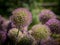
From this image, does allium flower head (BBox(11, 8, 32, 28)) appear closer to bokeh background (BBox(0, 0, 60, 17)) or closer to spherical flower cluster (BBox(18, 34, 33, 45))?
spherical flower cluster (BBox(18, 34, 33, 45))

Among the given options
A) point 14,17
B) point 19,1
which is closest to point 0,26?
point 14,17

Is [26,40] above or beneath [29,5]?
above

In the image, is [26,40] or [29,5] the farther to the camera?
[29,5]

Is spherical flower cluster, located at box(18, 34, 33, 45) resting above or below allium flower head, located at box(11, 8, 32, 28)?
below

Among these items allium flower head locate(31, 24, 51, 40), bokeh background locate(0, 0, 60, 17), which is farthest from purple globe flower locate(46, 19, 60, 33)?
bokeh background locate(0, 0, 60, 17)

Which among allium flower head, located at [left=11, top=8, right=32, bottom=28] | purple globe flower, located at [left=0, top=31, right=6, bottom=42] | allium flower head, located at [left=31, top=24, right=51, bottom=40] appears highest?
allium flower head, located at [left=11, top=8, right=32, bottom=28]

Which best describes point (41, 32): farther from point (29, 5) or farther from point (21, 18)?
point (29, 5)

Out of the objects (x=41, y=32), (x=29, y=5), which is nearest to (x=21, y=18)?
(x=41, y=32)

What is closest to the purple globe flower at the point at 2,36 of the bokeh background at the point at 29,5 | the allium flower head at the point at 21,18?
the allium flower head at the point at 21,18
